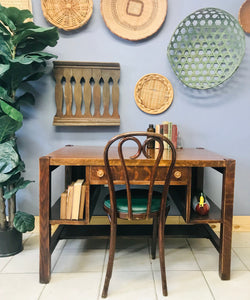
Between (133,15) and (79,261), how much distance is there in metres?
2.13

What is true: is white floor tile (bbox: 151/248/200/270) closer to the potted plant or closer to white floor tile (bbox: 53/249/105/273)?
white floor tile (bbox: 53/249/105/273)

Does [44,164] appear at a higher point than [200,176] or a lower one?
higher

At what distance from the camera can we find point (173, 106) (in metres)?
2.34

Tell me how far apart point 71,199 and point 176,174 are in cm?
70

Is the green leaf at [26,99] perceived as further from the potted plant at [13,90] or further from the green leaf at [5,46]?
the green leaf at [5,46]

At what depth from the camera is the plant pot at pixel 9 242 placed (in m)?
1.95

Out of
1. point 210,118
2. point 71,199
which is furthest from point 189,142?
point 71,199

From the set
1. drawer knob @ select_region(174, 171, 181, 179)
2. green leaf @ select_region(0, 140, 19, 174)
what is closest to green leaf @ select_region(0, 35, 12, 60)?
green leaf @ select_region(0, 140, 19, 174)

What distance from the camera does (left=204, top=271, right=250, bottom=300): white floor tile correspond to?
151 cm

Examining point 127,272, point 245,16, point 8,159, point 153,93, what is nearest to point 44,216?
point 8,159

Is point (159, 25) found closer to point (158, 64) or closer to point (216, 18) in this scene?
point (158, 64)

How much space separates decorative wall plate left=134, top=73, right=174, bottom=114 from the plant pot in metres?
1.53

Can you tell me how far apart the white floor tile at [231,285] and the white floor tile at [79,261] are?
776 millimetres

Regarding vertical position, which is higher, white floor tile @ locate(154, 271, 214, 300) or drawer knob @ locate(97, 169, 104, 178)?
drawer knob @ locate(97, 169, 104, 178)
